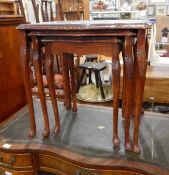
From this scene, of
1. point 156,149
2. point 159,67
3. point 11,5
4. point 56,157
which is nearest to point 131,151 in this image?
point 156,149

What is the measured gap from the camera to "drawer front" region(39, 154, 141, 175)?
90 centimetres

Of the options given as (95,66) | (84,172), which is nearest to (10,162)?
(84,172)

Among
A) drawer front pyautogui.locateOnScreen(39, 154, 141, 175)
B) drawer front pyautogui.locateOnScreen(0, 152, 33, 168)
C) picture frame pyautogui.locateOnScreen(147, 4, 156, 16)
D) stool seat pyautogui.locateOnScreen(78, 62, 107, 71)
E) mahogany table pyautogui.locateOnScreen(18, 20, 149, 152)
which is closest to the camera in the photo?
mahogany table pyautogui.locateOnScreen(18, 20, 149, 152)

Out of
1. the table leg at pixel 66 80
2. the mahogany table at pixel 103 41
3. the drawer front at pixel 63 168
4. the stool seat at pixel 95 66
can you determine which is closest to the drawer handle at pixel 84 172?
the drawer front at pixel 63 168

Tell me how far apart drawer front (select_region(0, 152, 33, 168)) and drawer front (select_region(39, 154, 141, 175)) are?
0.06m

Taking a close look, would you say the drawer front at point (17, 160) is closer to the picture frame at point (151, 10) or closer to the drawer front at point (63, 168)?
the drawer front at point (63, 168)

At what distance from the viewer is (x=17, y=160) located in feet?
3.40

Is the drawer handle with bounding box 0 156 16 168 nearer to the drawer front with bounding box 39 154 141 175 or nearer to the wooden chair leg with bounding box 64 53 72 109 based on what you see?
the drawer front with bounding box 39 154 141 175

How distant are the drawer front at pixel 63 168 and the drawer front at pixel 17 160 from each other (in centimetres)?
6

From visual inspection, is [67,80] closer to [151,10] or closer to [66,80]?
[66,80]

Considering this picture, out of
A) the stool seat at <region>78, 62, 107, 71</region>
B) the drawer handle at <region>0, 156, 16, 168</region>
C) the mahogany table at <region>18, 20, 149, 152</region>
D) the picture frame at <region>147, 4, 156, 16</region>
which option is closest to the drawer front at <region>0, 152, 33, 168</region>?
the drawer handle at <region>0, 156, 16, 168</region>

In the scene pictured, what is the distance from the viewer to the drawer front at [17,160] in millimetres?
1020

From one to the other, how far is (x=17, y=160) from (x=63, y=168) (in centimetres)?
22

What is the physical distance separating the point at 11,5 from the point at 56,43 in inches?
114
